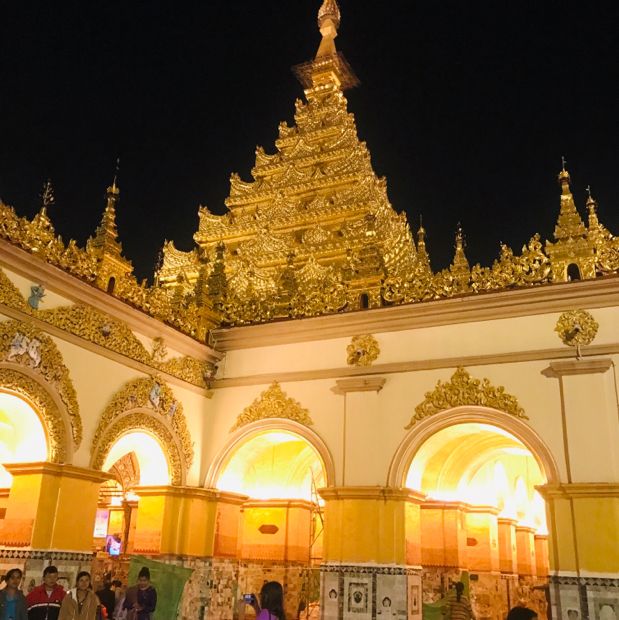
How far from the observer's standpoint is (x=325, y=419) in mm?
10156

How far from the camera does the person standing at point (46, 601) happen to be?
616cm

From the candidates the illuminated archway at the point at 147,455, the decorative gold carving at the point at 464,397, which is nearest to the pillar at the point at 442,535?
the decorative gold carving at the point at 464,397

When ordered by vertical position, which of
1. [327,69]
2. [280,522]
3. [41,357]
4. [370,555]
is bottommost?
[370,555]

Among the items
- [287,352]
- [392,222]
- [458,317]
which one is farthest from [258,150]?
[458,317]

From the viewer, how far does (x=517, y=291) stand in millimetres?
9414

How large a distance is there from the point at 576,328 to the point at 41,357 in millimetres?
6571

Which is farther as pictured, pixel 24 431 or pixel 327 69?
pixel 327 69

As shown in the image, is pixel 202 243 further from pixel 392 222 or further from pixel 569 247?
pixel 569 247

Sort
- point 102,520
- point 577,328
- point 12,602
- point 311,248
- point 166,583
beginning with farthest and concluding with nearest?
1. point 311,248
2. point 102,520
3. point 577,328
4. point 166,583
5. point 12,602

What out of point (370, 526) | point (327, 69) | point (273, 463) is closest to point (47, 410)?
point (370, 526)

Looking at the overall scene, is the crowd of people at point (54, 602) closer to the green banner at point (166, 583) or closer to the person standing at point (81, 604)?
the person standing at point (81, 604)

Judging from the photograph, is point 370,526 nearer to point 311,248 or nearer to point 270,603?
point 270,603

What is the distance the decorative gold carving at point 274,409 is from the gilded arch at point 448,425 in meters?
1.48

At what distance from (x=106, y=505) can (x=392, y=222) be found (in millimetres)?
8783
